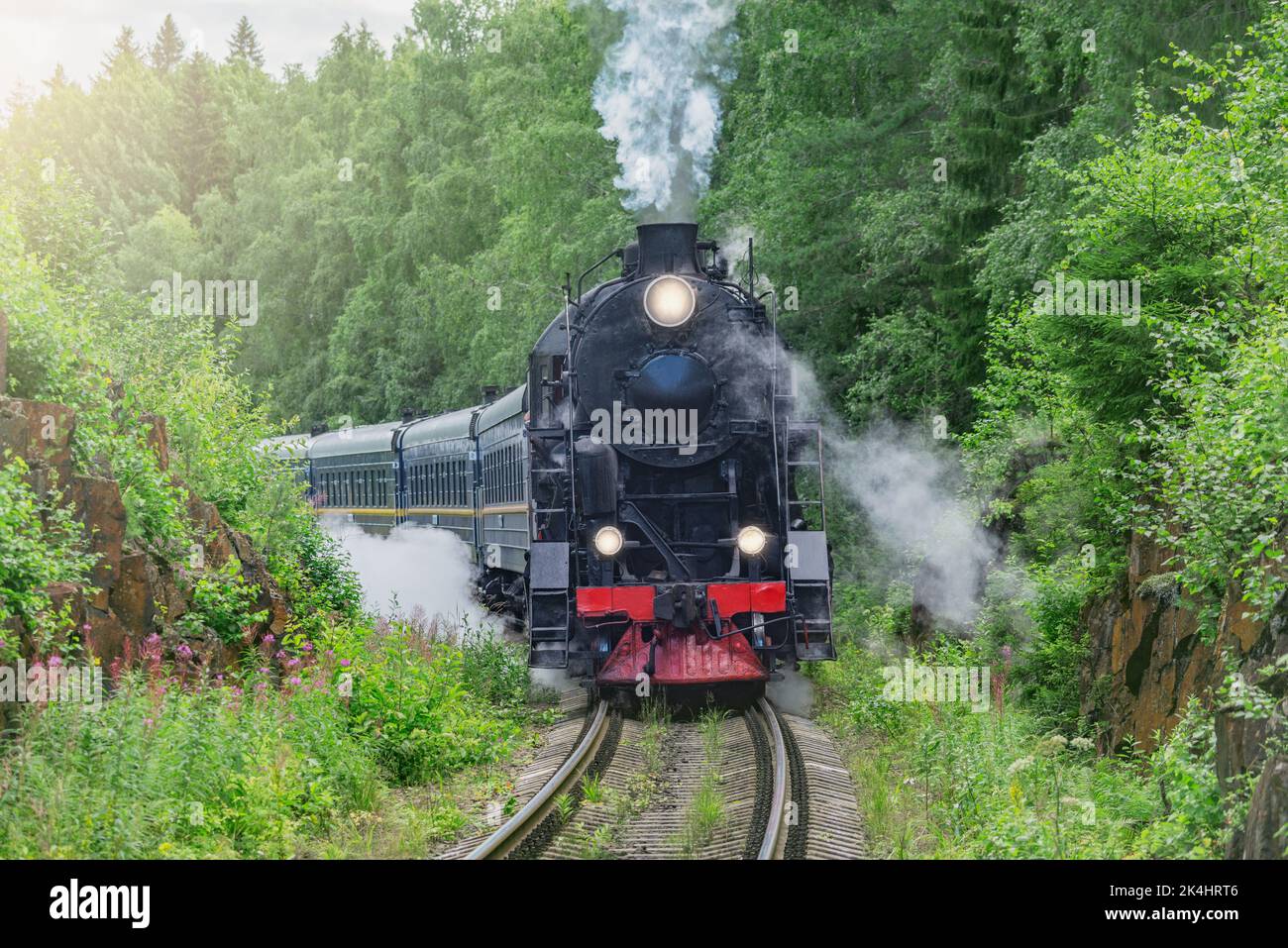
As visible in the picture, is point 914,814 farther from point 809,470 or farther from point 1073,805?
point 809,470

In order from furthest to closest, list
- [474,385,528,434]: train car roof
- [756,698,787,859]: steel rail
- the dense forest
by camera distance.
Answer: [474,385,528,434]: train car roof < the dense forest < [756,698,787,859]: steel rail

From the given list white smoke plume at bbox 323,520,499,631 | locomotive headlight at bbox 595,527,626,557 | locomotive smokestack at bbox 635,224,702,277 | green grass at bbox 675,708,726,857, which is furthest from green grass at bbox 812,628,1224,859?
white smoke plume at bbox 323,520,499,631

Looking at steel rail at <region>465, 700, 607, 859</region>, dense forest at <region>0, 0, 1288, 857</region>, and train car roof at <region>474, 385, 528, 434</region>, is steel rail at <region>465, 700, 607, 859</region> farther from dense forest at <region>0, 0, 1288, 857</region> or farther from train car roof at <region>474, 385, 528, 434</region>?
train car roof at <region>474, 385, 528, 434</region>

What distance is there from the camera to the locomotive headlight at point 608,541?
13016mm

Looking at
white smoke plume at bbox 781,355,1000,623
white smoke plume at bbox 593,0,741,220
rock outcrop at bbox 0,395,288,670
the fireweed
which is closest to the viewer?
the fireweed

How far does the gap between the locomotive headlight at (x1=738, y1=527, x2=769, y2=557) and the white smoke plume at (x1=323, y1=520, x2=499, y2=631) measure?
6.01m

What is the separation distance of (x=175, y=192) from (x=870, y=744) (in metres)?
64.0

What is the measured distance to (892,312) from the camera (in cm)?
2419

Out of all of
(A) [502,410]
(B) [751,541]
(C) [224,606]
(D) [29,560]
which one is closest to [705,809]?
(B) [751,541]

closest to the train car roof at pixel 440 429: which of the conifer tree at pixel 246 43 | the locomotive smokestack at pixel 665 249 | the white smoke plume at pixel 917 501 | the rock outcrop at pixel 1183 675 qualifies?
the white smoke plume at pixel 917 501

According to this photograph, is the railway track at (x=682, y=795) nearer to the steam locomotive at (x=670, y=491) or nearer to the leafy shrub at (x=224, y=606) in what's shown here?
the steam locomotive at (x=670, y=491)

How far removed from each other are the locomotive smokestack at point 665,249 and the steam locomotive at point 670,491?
1 centimetres

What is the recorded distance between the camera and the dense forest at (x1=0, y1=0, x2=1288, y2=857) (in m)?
9.05
